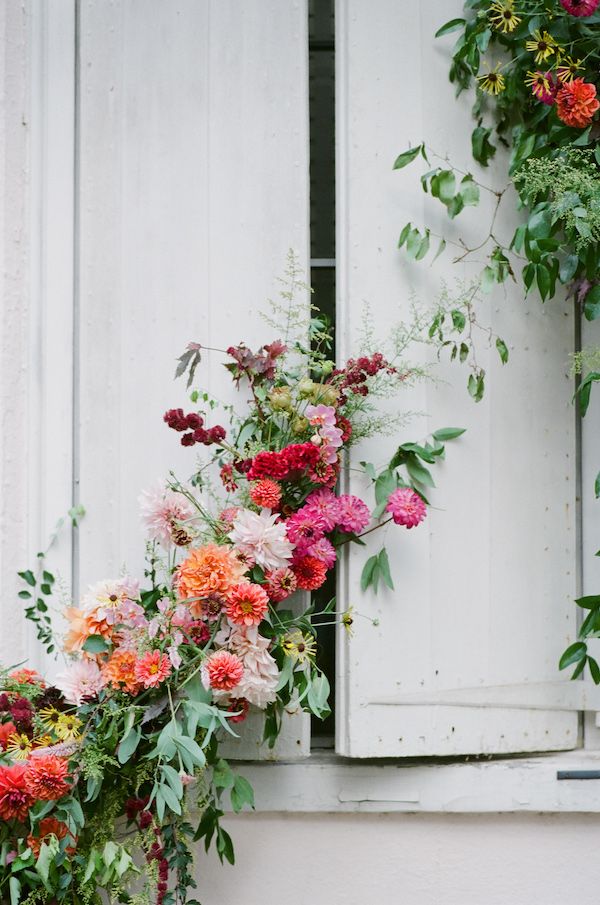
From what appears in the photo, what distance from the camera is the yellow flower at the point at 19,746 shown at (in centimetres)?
150

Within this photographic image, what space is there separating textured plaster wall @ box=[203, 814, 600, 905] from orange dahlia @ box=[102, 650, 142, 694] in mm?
440

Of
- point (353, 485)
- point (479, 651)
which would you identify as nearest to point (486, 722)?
point (479, 651)

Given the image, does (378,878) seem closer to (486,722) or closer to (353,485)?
(486,722)

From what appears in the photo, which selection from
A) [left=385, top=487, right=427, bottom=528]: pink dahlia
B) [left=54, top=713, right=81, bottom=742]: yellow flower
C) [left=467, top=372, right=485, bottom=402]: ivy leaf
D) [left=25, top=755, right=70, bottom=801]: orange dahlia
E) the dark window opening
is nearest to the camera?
[left=25, top=755, right=70, bottom=801]: orange dahlia

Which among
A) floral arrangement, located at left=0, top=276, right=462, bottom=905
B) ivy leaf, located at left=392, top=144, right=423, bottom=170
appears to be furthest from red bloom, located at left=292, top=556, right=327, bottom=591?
ivy leaf, located at left=392, top=144, right=423, bottom=170

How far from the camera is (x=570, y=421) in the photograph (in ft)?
6.02

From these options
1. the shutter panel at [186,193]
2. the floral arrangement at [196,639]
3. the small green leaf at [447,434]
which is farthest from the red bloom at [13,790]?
the small green leaf at [447,434]

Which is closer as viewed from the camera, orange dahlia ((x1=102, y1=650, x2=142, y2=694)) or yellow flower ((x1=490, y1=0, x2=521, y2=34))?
orange dahlia ((x1=102, y1=650, x2=142, y2=694))

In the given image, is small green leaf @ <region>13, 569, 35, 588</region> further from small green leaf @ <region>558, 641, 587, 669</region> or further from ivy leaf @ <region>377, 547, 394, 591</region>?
small green leaf @ <region>558, 641, 587, 669</region>

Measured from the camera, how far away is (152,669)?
4.92ft

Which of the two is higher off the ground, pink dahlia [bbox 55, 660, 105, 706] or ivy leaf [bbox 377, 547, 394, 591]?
ivy leaf [bbox 377, 547, 394, 591]

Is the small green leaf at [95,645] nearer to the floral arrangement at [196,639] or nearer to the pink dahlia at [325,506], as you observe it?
the floral arrangement at [196,639]

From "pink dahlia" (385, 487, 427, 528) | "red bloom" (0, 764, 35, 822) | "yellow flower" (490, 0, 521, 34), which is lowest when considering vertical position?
"red bloom" (0, 764, 35, 822)

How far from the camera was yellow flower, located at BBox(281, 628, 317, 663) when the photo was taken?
5.16ft
